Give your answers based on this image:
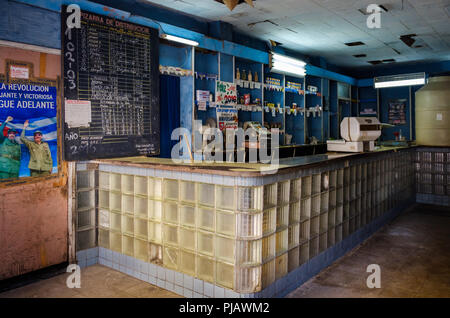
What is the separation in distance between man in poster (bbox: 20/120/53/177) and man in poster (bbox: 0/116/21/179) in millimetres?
88

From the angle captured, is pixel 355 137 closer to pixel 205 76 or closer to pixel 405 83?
pixel 205 76

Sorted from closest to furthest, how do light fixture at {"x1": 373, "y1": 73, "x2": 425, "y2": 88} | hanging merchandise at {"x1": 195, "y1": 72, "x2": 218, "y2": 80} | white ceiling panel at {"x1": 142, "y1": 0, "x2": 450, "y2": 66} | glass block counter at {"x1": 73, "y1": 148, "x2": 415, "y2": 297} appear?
glass block counter at {"x1": 73, "y1": 148, "x2": 415, "y2": 297} → white ceiling panel at {"x1": 142, "y1": 0, "x2": 450, "y2": 66} → hanging merchandise at {"x1": 195, "y1": 72, "x2": 218, "y2": 80} → light fixture at {"x1": 373, "y1": 73, "x2": 425, "y2": 88}

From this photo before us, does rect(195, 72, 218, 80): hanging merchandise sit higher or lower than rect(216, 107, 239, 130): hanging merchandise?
higher

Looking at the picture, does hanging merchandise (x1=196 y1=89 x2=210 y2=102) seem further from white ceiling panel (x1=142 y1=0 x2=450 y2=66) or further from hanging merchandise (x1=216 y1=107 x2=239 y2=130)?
white ceiling panel (x1=142 y1=0 x2=450 y2=66)

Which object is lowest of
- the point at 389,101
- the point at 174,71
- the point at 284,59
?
the point at 174,71

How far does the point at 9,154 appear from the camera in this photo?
10.6ft

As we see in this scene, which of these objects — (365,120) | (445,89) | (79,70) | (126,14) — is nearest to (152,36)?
(126,14)

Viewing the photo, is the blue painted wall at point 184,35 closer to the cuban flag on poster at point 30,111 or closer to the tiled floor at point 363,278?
the cuban flag on poster at point 30,111

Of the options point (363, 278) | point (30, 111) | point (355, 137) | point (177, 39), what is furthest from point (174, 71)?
point (363, 278)

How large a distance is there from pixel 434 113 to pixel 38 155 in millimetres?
7287

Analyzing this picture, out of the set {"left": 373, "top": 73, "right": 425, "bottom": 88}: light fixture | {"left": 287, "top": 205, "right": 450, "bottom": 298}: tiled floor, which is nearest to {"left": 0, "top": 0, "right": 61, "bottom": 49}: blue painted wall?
{"left": 287, "top": 205, "right": 450, "bottom": 298}: tiled floor

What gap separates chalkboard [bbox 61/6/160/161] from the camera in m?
3.60
